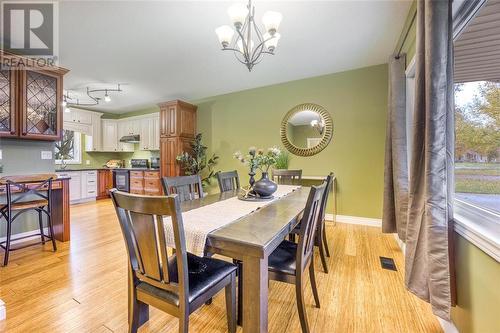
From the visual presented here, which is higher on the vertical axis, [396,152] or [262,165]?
[396,152]

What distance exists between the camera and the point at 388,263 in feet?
7.43

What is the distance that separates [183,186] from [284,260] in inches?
44.5

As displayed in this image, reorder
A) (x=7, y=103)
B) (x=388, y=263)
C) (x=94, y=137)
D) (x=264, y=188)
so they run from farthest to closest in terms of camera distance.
Result: 1. (x=94, y=137)
2. (x=7, y=103)
3. (x=388, y=263)
4. (x=264, y=188)

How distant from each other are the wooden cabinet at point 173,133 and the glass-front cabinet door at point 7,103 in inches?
97.4

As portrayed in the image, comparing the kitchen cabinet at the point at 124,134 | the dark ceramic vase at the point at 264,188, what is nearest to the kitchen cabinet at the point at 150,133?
the kitchen cabinet at the point at 124,134

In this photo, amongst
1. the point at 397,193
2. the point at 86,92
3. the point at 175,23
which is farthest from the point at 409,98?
the point at 86,92

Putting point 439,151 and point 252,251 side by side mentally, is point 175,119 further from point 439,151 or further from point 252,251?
point 439,151

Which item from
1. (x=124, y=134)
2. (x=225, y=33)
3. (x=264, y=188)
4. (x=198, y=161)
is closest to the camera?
(x=225, y=33)

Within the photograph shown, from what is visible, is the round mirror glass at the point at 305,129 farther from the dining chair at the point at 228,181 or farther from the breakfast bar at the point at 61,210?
the breakfast bar at the point at 61,210

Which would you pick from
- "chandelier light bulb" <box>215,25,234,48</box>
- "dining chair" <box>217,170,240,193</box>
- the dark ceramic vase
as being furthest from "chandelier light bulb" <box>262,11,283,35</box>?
"dining chair" <box>217,170,240,193</box>

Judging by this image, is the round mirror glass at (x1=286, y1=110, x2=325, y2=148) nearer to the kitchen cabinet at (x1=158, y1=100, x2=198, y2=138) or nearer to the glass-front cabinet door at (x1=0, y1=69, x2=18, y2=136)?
the kitchen cabinet at (x1=158, y1=100, x2=198, y2=138)

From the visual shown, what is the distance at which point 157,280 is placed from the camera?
1.05 metres

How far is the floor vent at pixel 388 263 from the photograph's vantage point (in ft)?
7.15

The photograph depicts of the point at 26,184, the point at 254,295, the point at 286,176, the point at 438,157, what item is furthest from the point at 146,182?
the point at 438,157
